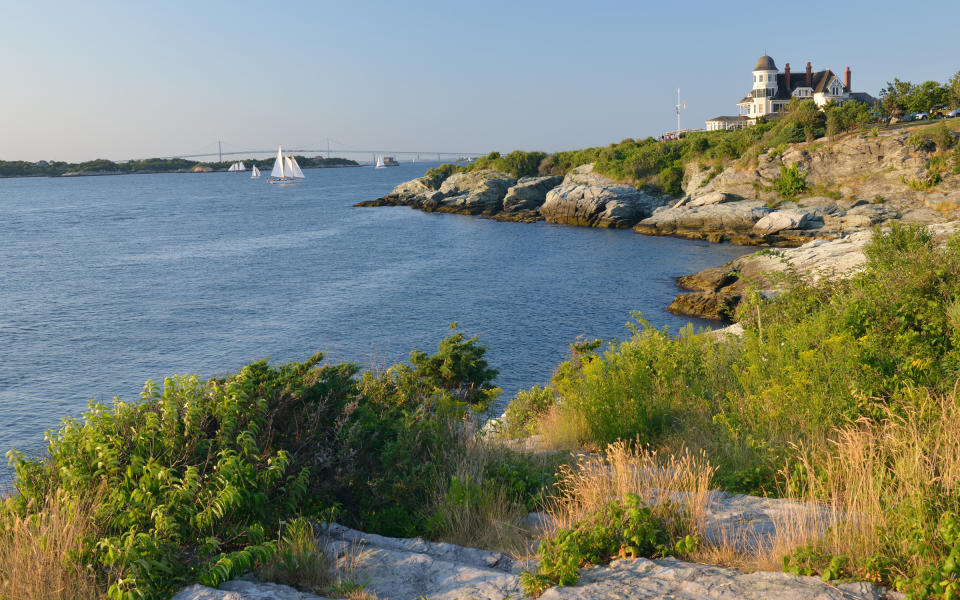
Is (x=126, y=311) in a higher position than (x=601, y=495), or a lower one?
lower

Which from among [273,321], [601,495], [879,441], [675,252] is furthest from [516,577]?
[675,252]

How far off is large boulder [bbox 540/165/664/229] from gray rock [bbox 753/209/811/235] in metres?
15.4

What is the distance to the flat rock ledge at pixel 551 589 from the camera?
188 inches

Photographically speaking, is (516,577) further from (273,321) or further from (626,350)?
(273,321)

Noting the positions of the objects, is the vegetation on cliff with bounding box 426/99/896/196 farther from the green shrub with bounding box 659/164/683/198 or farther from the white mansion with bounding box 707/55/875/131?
the white mansion with bounding box 707/55/875/131

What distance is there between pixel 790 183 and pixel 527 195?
3135 cm

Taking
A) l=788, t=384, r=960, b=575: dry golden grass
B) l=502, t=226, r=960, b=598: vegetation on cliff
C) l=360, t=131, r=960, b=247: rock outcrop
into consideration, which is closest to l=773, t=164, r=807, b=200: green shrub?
l=360, t=131, r=960, b=247: rock outcrop

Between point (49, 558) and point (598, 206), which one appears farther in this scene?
point (598, 206)

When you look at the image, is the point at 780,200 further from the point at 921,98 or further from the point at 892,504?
the point at 892,504

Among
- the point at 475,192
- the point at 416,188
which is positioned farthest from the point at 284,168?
the point at 475,192

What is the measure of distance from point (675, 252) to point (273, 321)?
3131 cm

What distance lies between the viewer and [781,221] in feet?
176

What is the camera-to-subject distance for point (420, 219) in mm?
81812

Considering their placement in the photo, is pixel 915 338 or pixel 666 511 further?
pixel 915 338
